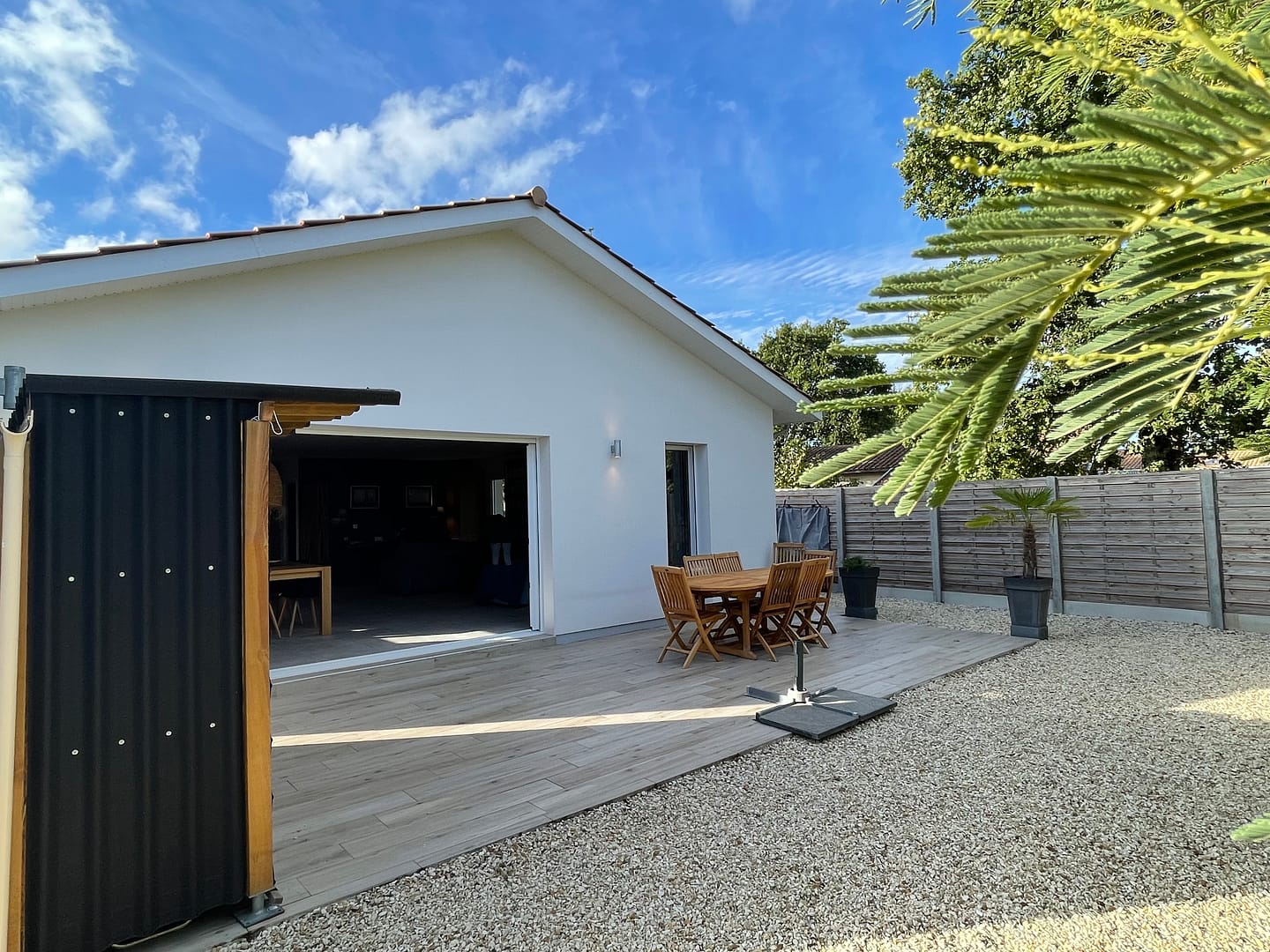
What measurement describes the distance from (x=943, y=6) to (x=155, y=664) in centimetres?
338

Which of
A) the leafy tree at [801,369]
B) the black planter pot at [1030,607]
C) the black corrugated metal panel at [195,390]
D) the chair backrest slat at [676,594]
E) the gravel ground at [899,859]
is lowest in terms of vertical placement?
the gravel ground at [899,859]

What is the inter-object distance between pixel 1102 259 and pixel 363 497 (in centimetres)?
1629

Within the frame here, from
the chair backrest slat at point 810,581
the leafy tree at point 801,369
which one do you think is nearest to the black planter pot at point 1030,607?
the chair backrest slat at point 810,581

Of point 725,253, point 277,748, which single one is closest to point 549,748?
point 277,748

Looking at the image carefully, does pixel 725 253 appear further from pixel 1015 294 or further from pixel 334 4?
pixel 1015 294

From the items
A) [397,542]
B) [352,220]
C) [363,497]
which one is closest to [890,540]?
[352,220]

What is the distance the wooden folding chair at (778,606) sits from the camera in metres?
6.80

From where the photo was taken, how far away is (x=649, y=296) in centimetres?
838

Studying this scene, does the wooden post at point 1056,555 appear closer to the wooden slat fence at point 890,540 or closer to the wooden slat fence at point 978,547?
the wooden slat fence at point 978,547

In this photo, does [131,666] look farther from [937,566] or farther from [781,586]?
[937,566]

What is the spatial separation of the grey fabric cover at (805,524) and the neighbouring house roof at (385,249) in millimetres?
2993

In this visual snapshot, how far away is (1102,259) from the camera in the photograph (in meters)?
0.74

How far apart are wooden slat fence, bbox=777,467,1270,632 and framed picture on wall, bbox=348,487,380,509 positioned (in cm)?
1084

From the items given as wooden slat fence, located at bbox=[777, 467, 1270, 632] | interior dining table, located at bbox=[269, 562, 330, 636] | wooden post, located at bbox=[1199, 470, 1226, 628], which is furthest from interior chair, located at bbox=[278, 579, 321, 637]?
wooden post, located at bbox=[1199, 470, 1226, 628]
